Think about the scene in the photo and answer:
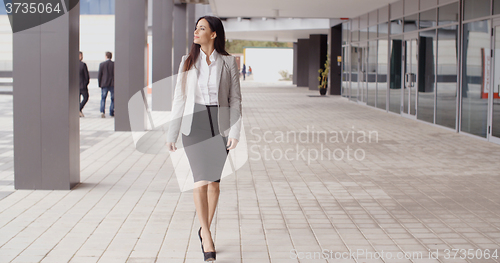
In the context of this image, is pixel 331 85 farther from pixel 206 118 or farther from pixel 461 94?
pixel 206 118

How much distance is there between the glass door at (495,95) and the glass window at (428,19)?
9.60 feet

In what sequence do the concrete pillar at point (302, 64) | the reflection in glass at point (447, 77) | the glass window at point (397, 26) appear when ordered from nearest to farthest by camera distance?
1. the reflection in glass at point (447, 77)
2. the glass window at point (397, 26)
3. the concrete pillar at point (302, 64)

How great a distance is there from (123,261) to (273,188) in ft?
8.72

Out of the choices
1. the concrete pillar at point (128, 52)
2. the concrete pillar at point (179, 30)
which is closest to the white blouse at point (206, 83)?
the concrete pillar at point (128, 52)

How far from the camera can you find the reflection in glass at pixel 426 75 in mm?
13023

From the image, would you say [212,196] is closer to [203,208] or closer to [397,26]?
[203,208]

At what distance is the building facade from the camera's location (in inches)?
409

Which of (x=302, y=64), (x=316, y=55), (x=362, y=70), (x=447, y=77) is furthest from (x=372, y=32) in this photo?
(x=302, y=64)

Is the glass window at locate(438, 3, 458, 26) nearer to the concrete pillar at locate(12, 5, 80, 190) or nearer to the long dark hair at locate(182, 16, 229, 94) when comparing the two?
the concrete pillar at locate(12, 5, 80, 190)

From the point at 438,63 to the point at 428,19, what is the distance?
132 centimetres

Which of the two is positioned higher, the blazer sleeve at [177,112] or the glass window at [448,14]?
the glass window at [448,14]

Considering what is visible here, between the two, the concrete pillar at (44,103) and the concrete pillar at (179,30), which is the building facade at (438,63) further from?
the concrete pillar at (44,103)

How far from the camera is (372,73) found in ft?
61.3

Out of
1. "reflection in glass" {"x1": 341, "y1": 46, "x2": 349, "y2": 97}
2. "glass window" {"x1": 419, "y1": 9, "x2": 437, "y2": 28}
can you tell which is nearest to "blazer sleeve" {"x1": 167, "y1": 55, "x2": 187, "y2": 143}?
"glass window" {"x1": 419, "y1": 9, "x2": 437, "y2": 28}
